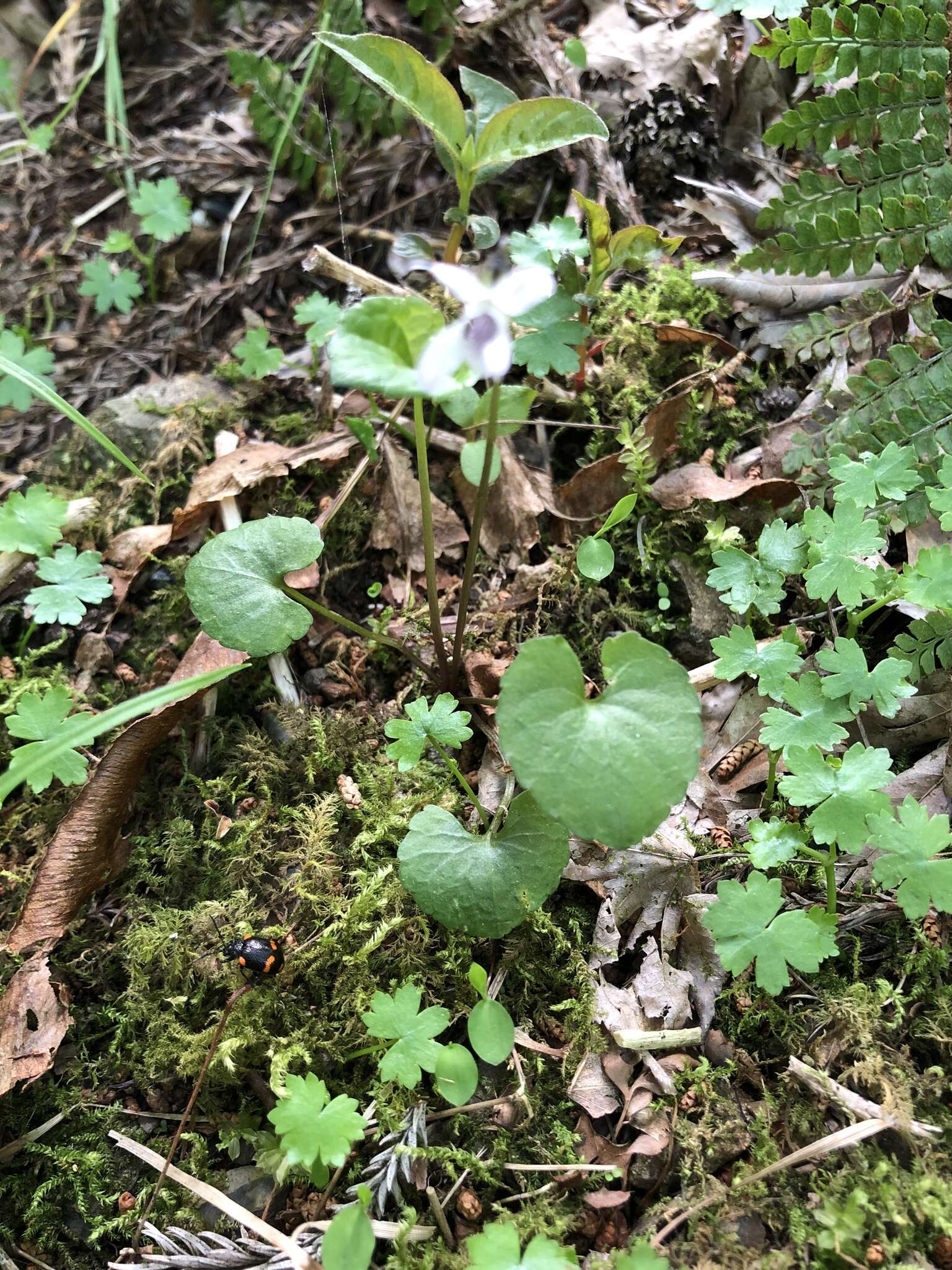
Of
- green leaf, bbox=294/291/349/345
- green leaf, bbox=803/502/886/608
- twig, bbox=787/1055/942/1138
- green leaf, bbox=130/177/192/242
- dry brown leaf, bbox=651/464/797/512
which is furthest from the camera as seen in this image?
green leaf, bbox=130/177/192/242

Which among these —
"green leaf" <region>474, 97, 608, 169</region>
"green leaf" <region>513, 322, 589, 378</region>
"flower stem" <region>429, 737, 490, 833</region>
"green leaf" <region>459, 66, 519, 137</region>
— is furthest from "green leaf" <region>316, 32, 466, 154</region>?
"flower stem" <region>429, 737, 490, 833</region>

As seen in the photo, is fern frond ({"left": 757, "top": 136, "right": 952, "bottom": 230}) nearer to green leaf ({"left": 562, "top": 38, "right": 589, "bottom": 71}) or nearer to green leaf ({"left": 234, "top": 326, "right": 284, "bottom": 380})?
green leaf ({"left": 562, "top": 38, "right": 589, "bottom": 71})

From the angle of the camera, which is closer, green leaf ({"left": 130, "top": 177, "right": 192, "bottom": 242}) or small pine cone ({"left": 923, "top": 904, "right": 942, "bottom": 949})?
small pine cone ({"left": 923, "top": 904, "right": 942, "bottom": 949})

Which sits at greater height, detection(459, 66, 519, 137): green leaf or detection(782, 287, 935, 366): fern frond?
detection(459, 66, 519, 137): green leaf

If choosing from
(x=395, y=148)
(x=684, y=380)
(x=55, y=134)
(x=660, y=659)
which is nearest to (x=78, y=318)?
(x=55, y=134)

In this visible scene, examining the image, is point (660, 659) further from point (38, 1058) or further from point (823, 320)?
point (38, 1058)

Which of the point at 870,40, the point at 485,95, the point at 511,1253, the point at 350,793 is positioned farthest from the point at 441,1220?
the point at 870,40

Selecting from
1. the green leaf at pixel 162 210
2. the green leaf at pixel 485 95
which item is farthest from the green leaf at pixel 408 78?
the green leaf at pixel 162 210
